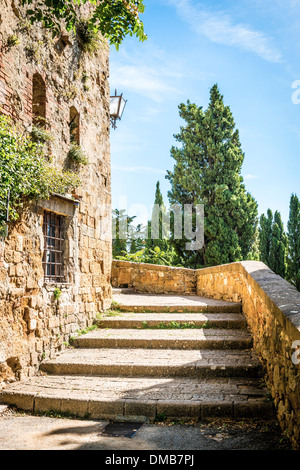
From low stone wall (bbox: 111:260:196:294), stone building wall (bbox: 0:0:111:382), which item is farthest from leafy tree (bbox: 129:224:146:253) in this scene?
stone building wall (bbox: 0:0:111:382)

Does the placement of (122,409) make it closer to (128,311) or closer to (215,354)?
(215,354)

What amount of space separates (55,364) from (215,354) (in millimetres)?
2123

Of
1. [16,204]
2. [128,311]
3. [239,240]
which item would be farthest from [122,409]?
[239,240]

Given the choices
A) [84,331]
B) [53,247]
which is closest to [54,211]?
[53,247]

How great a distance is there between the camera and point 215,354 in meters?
4.84

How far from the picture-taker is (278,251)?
1845 centimetres

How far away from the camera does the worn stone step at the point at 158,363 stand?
14.3ft

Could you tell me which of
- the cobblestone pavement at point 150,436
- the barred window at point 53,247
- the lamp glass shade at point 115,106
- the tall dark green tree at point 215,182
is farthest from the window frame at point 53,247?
the tall dark green tree at point 215,182

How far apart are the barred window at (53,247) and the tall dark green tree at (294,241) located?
1299cm

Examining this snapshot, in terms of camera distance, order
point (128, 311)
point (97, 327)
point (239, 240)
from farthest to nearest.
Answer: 1. point (239, 240)
2. point (128, 311)
3. point (97, 327)

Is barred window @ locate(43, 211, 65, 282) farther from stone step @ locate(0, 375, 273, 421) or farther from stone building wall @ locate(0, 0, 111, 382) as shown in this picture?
stone step @ locate(0, 375, 273, 421)

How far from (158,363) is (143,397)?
785 millimetres

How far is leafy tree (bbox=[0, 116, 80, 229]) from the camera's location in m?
3.95

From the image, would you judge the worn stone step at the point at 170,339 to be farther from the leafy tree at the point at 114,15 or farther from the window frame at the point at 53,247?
the leafy tree at the point at 114,15
